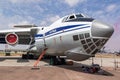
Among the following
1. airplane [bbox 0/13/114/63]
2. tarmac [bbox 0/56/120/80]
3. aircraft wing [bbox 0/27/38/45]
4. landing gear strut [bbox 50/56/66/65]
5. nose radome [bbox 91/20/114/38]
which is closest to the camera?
tarmac [bbox 0/56/120/80]

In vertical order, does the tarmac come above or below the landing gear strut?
below

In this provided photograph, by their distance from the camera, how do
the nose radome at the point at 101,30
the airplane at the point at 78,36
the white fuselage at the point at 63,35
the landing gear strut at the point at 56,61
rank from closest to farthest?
the nose radome at the point at 101,30, the airplane at the point at 78,36, the white fuselage at the point at 63,35, the landing gear strut at the point at 56,61

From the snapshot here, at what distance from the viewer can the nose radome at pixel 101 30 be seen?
A: 1178 centimetres

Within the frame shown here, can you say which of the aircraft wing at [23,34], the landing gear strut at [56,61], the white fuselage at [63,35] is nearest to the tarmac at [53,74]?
the white fuselage at [63,35]

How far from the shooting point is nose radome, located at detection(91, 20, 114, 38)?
1178cm

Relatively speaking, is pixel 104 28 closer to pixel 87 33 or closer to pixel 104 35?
pixel 104 35

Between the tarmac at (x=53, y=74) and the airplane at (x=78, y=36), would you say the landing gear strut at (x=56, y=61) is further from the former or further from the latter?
the tarmac at (x=53, y=74)

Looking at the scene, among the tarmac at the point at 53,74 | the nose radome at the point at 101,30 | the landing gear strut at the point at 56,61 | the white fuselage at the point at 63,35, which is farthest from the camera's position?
the landing gear strut at the point at 56,61

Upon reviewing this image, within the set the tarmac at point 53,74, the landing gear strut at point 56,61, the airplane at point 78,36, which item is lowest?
the tarmac at point 53,74

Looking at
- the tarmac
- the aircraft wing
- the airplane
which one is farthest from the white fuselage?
the aircraft wing

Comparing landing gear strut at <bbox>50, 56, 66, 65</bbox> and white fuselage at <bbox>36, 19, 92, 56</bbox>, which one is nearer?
white fuselage at <bbox>36, 19, 92, 56</bbox>

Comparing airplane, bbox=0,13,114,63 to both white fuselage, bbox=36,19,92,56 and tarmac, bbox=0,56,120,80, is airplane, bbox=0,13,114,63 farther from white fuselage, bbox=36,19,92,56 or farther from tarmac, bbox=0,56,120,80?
tarmac, bbox=0,56,120,80

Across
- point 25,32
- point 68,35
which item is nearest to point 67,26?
point 68,35

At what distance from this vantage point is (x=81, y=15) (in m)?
14.3
